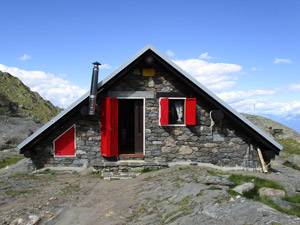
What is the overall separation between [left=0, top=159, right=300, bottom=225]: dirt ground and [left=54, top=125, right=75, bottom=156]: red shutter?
89cm

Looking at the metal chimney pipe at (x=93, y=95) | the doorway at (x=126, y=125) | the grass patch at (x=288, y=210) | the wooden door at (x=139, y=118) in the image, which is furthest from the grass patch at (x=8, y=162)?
the grass patch at (x=288, y=210)

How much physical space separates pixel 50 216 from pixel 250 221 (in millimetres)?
4025

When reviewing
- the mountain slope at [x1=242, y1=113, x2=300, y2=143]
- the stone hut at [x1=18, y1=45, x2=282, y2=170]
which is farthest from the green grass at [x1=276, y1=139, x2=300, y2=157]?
the stone hut at [x1=18, y1=45, x2=282, y2=170]

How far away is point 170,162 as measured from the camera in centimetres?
905

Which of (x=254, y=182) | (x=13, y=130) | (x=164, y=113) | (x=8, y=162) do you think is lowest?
(x=8, y=162)

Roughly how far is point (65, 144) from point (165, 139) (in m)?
3.78

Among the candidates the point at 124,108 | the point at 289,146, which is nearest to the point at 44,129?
the point at 124,108

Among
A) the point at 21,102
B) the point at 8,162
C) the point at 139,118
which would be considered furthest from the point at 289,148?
the point at 21,102

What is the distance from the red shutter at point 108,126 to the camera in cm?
877

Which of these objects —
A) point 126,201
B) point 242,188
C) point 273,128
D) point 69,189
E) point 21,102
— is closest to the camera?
point 242,188

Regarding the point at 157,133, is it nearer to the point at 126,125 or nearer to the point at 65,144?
the point at 65,144

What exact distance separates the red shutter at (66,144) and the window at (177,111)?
341 centimetres

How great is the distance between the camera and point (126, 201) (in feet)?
19.2

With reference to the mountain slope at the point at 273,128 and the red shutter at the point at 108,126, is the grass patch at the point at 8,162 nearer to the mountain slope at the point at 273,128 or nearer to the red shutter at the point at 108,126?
the red shutter at the point at 108,126
